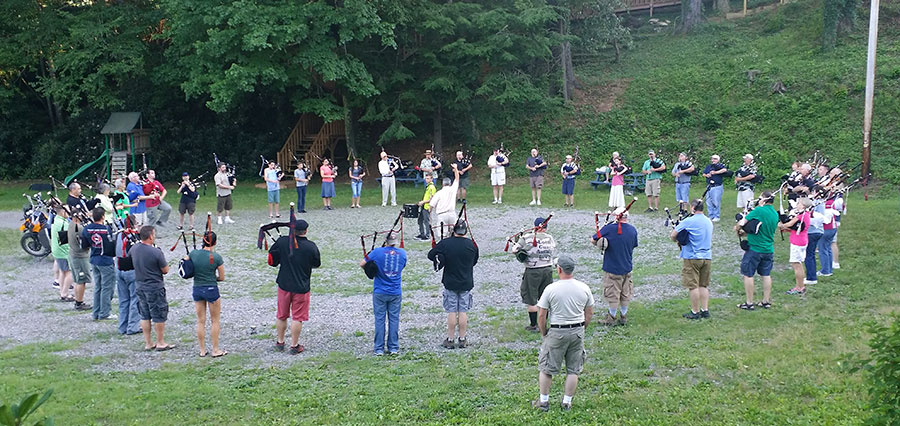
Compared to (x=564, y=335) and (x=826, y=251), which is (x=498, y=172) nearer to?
(x=826, y=251)

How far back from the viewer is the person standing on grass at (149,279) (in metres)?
9.97

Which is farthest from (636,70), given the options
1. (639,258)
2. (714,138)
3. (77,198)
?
(77,198)

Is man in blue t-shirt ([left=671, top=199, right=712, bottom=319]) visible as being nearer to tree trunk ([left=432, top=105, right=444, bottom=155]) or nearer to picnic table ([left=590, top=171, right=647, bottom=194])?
picnic table ([left=590, top=171, right=647, bottom=194])

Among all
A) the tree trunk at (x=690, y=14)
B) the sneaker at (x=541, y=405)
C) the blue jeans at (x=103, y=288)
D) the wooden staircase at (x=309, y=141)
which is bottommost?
the sneaker at (x=541, y=405)

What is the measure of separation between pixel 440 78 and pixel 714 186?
12672 millimetres

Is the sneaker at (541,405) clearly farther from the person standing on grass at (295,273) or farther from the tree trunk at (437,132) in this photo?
the tree trunk at (437,132)

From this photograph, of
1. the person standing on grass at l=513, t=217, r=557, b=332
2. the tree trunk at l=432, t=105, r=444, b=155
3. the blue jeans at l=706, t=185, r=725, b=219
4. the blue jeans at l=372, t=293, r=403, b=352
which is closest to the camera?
the blue jeans at l=372, t=293, r=403, b=352

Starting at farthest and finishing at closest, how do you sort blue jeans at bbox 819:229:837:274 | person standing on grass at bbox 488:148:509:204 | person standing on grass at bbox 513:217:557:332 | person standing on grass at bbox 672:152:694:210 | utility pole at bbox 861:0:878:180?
person standing on grass at bbox 488:148:509:204 < utility pole at bbox 861:0:878:180 < person standing on grass at bbox 672:152:694:210 < blue jeans at bbox 819:229:837:274 < person standing on grass at bbox 513:217:557:332

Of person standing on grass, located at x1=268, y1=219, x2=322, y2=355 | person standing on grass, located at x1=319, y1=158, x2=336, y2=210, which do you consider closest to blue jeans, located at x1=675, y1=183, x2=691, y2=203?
person standing on grass, located at x1=319, y1=158, x2=336, y2=210

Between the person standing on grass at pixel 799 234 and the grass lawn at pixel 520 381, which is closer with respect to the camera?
the grass lawn at pixel 520 381

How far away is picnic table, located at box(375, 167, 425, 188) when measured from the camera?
28672mm

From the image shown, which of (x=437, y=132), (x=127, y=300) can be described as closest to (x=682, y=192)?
(x=437, y=132)

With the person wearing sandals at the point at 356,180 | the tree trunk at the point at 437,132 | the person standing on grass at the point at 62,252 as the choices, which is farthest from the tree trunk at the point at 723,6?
the person standing on grass at the point at 62,252

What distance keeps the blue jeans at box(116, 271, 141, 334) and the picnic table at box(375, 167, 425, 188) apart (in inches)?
685
